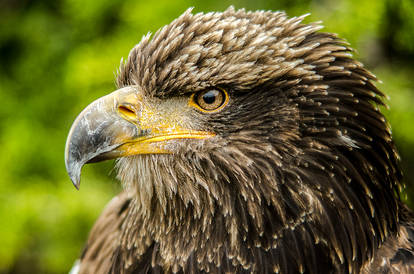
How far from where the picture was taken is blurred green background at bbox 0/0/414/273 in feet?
14.4

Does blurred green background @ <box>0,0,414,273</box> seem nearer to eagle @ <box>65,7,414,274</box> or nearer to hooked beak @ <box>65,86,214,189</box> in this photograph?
eagle @ <box>65,7,414,274</box>

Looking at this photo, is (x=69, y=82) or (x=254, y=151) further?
(x=69, y=82)

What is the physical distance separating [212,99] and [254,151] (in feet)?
1.12

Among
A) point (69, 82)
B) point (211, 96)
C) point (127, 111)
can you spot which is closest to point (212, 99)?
point (211, 96)

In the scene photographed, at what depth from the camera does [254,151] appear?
2.46 m

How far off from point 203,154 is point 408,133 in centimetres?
239

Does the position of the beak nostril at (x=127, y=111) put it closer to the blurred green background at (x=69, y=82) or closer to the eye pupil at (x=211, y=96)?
the eye pupil at (x=211, y=96)

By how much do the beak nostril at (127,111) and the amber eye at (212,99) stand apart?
36cm

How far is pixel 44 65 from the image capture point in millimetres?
5871

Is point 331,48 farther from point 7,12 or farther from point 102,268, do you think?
point 7,12

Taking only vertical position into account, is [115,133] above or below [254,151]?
above

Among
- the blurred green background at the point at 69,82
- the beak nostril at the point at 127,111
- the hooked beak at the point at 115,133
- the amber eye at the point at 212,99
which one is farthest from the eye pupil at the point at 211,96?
the blurred green background at the point at 69,82

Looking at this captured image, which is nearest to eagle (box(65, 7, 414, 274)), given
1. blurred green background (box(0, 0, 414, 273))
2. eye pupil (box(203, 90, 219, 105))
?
eye pupil (box(203, 90, 219, 105))

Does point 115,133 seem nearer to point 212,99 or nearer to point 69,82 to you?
point 212,99
